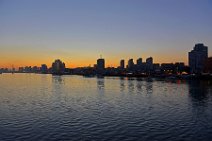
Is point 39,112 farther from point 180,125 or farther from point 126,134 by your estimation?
point 180,125

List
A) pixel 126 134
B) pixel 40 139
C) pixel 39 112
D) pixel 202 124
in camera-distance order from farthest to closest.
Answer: pixel 39 112, pixel 202 124, pixel 126 134, pixel 40 139

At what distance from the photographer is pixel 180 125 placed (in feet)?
114

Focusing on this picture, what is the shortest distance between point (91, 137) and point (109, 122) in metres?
7.78

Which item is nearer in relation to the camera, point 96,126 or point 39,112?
point 96,126

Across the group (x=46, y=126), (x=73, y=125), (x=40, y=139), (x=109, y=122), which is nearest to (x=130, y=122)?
(x=109, y=122)

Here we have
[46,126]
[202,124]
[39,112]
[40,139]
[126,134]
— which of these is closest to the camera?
[40,139]

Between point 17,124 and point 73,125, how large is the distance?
7.14m

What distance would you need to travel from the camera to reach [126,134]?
30.1 metres

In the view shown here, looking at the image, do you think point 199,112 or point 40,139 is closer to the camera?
point 40,139

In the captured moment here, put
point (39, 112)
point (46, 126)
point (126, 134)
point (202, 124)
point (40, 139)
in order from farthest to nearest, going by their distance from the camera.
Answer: point (39, 112), point (202, 124), point (46, 126), point (126, 134), point (40, 139)

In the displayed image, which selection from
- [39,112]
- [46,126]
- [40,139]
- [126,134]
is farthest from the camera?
[39,112]

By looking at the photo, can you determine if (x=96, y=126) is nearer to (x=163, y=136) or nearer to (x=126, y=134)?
(x=126, y=134)

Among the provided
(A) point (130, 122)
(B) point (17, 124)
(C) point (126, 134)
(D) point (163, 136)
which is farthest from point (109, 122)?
(B) point (17, 124)

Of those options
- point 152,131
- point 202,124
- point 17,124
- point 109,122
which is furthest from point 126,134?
point 17,124
